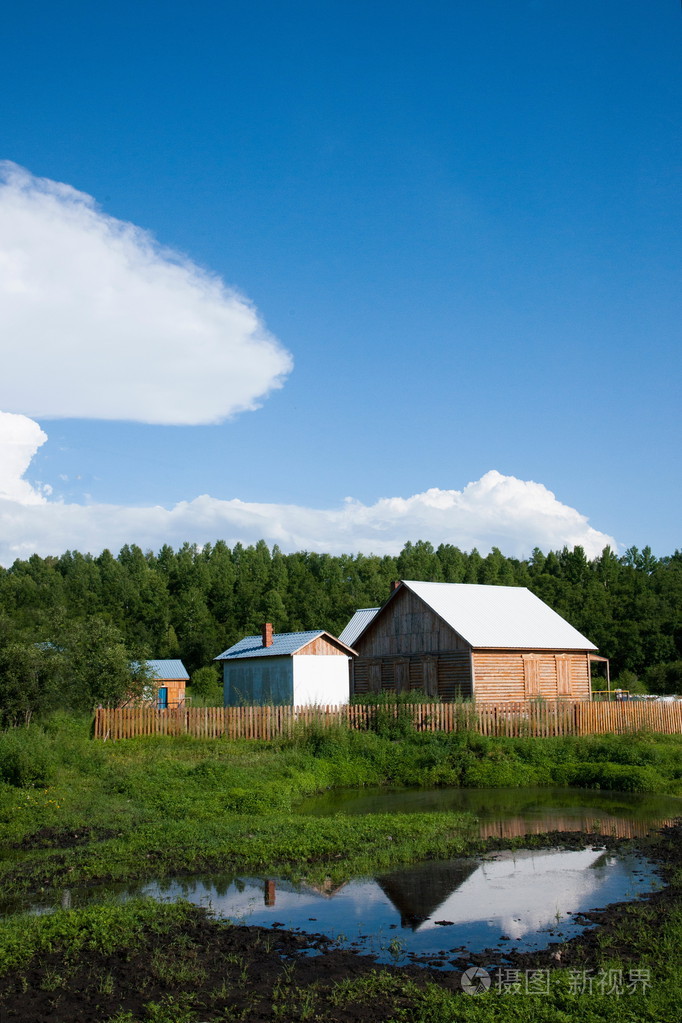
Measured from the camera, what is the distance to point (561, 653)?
1608 inches

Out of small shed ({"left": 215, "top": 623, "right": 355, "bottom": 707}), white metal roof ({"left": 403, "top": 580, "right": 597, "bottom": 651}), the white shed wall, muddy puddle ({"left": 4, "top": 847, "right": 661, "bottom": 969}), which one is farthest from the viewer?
small shed ({"left": 215, "top": 623, "right": 355, "bottom": 707})

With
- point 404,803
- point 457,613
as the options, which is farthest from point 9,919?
point 457,613

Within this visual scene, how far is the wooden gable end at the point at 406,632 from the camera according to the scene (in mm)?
39125

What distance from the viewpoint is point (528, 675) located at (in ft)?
128

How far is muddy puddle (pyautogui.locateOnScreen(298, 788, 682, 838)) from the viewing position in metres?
17.0

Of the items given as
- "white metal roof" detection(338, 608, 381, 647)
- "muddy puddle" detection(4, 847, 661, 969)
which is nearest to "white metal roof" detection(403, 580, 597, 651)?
"white metal roof" detection(338, 608, 381, 647)

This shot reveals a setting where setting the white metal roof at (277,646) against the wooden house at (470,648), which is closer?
the wooden house at (470,648)

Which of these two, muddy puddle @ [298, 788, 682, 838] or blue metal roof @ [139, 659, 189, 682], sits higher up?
blue metal roof @ [139, 659, 189, 682]

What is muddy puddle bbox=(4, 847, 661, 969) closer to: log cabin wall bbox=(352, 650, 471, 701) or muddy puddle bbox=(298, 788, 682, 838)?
muddy puddle bbox=(298, 788, 682, 838)

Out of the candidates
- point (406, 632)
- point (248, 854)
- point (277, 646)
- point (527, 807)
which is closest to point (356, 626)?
point (277, 646)

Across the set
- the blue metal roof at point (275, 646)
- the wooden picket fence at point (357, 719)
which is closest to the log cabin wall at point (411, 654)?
the blue metal roof at point (275, 646)
